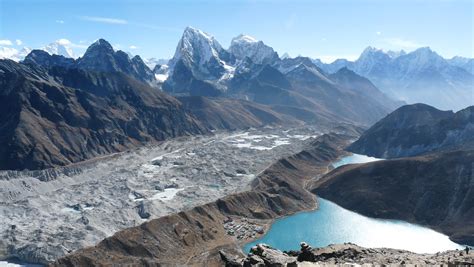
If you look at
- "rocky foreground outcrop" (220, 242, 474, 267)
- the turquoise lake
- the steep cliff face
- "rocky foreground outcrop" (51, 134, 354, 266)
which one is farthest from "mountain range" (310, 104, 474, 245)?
"rocky foreground outcrop" (220, 242, 474, 267)

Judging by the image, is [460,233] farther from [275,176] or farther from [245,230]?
[275,176]

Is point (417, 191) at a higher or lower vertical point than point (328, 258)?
lower

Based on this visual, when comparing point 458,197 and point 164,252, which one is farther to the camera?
point 458,197

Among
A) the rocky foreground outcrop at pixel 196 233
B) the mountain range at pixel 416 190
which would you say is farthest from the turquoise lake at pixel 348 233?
the rocky foreground outcrop at pixel 196 233

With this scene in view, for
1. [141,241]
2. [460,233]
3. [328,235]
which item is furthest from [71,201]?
[460,233]

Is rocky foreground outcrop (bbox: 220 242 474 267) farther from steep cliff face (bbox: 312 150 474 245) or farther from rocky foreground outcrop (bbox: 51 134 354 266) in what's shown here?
steep cliff face (bbox: 312 150 474 245)

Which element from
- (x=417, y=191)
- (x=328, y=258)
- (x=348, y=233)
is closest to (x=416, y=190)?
(x=417, y=191)

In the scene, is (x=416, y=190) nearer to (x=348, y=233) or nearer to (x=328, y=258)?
(x=348, y=233)
